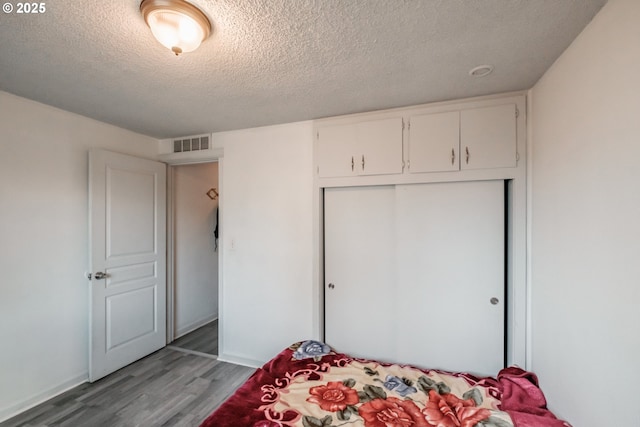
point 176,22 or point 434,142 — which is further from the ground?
point 176,22

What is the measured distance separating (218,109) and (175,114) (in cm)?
44

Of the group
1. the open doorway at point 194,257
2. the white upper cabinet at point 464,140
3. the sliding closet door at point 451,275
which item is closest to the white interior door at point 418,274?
the sliding closet door at point 451,275

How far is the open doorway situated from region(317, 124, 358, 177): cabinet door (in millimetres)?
2097

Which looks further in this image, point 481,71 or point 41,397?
point 41,397

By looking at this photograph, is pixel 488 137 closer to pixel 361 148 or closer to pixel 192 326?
pixel 361 148

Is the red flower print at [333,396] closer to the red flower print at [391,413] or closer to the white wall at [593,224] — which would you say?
the red flower print at [391,413]

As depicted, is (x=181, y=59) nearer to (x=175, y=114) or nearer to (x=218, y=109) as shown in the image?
(x=218, y=109)

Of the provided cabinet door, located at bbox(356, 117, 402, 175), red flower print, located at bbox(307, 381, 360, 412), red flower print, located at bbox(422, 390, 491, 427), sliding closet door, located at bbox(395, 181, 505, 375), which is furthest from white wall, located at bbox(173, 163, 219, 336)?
red flower print, located at bbox(422, 390, 491, 427)

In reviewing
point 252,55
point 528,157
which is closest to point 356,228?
point 528,157

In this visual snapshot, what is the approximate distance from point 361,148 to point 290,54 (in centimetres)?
106

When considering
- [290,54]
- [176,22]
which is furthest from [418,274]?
[176,22]

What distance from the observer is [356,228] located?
2479 millimetres

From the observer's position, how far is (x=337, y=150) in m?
2.46

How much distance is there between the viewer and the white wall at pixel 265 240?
2.61 meters
